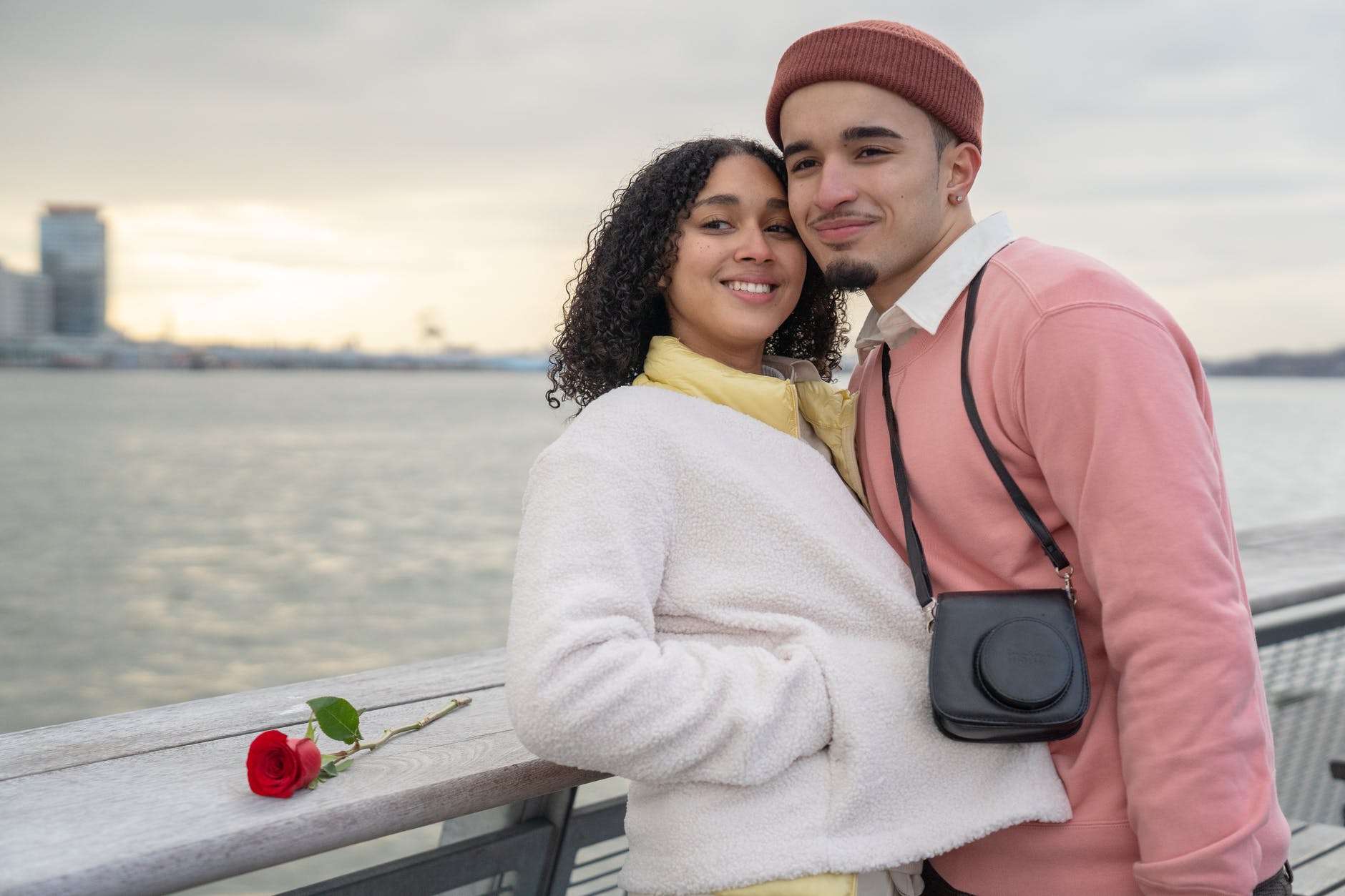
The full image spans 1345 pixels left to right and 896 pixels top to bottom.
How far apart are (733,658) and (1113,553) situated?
521 mm

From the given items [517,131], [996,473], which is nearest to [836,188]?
[996,473]

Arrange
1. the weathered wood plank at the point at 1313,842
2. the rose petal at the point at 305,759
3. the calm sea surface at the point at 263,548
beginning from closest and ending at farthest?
the rose petal at the point at 305,759, the weathered wood plank at the point at 1313,842, the calm sea surface at the point at 263,548

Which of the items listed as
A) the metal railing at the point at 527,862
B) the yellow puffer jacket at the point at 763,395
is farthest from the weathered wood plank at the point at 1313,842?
the yellow puffer jacket at the point at 763,395

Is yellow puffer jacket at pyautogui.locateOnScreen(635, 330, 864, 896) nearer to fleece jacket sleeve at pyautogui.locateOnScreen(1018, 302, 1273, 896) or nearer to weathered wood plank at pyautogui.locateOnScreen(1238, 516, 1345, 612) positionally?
fleece jacket sleeve at pyautogui.locateOnScreen(1018, 302, 1273, 896)

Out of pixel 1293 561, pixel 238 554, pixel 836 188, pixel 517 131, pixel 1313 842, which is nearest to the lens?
pixel 836 188

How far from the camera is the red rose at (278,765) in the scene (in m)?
1.39

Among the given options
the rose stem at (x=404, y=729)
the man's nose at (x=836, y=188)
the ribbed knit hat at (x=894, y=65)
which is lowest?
the rose stem at (x=404, y=729)

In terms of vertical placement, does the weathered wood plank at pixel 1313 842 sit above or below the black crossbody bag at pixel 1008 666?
below

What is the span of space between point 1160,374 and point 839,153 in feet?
2.34

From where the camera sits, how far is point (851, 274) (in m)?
1.82

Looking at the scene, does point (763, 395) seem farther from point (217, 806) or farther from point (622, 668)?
point (217, 806)

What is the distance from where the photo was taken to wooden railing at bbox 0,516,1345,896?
3.99 feet

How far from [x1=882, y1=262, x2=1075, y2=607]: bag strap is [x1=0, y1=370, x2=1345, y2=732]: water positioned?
128cm

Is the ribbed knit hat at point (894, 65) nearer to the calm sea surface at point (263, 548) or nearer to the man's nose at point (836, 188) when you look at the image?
the man's nose at point (836, 188)
